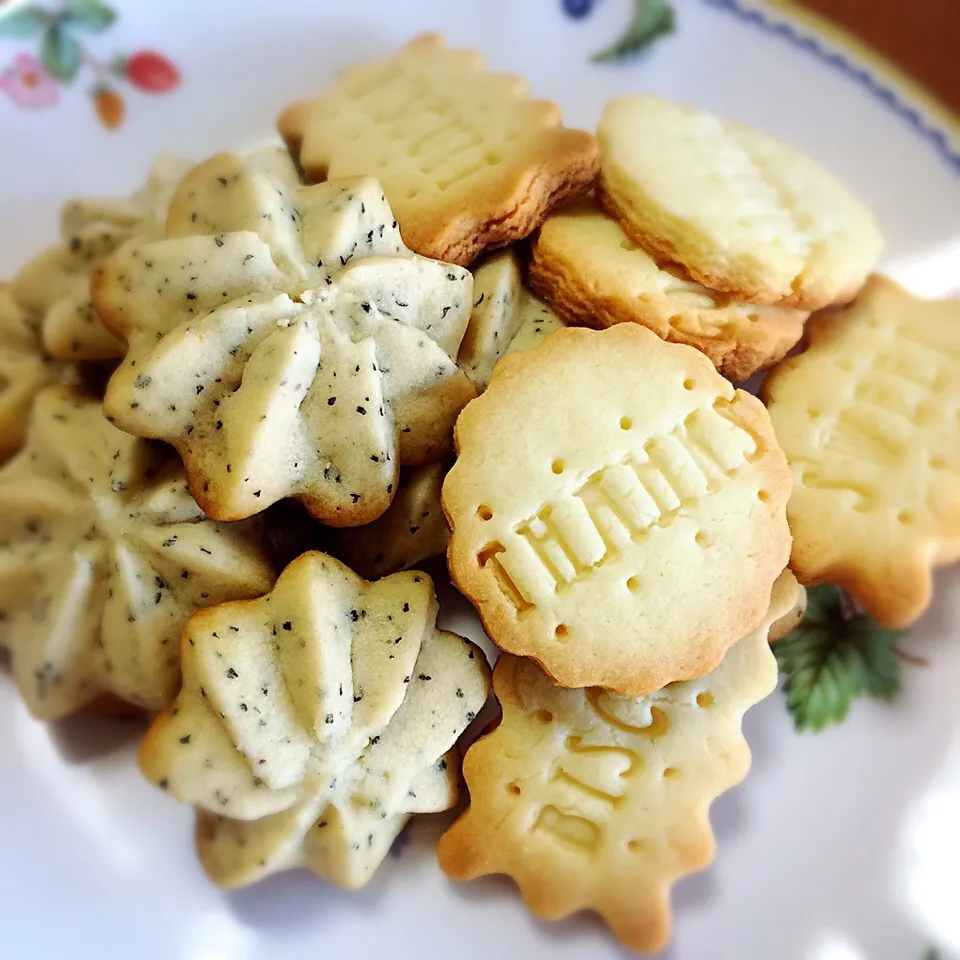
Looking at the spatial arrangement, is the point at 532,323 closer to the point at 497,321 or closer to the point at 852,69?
the point at 497,321

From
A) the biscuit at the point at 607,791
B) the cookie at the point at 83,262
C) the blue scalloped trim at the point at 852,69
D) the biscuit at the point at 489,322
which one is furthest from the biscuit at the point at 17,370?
the blue scalloped trim at the point at 852,69

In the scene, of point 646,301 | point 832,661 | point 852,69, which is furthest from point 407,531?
point 852,69

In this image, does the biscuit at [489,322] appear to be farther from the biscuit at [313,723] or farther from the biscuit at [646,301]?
the biscuit at [313,723]

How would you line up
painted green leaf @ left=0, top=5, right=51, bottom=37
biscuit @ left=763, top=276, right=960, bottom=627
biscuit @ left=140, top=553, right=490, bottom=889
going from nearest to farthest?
biscuit @ left=140, top=553, right=490, bottom=889 < biscuit @ left=763, top=276, right=960, bottom=627 < painted green leaf @ left=0, top=5, right=51, bottom=37

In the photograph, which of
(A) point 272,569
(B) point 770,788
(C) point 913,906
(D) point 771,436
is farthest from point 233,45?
(C) point 913,906

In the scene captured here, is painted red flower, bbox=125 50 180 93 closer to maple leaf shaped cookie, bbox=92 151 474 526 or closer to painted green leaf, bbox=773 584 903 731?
maple leaf shaped cookie, bbox=92 151 474 526

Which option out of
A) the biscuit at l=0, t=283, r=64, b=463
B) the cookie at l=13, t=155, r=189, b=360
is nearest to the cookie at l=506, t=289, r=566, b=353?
the cookie at l=13, t=155, r=189, b=360
